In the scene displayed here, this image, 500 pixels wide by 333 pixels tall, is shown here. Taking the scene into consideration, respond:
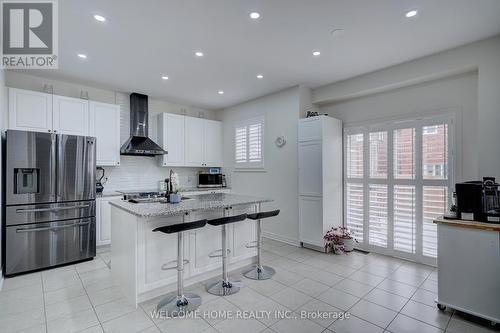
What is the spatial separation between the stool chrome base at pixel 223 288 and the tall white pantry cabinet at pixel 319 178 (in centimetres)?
176

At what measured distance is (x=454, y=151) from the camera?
3.32 m

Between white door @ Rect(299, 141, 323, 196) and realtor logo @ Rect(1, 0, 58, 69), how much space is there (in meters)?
3.60

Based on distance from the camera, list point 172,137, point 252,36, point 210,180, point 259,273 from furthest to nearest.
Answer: point 210,180 → point 172,137 → point 259,273 → point 252,36

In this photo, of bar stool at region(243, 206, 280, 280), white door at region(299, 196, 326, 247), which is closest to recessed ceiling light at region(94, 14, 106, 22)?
bar stool at region(243, 206, 280, 280)

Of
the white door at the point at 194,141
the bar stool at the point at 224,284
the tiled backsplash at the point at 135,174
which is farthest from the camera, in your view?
the white door at the point at 194,141

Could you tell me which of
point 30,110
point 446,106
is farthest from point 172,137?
point 446,106

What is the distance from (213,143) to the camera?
6008mm

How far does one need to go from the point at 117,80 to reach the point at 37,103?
3.85ft

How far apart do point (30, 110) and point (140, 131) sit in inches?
66.8

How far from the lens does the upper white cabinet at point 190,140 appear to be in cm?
522

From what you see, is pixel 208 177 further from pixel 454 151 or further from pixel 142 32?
pixel 454 151

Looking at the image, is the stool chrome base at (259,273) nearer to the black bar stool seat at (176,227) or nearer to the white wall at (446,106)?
the black bar stool seat at (176,227)

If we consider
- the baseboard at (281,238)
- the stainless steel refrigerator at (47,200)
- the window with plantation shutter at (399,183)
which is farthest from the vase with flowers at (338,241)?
the stainless steel refrigerator at (47,200)

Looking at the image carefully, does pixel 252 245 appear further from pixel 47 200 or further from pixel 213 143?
pixel 213 143
